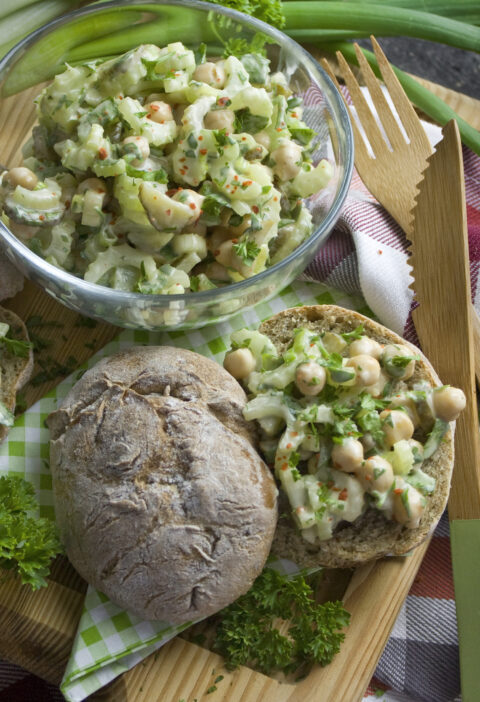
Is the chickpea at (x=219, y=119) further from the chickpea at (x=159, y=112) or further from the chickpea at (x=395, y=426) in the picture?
the chickpea at (x=395, y=426)

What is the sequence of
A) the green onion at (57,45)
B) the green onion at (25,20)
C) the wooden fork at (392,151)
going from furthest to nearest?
the green onion at (25,20) → the wooden fork at (392,151) → the green onion at (57,45)

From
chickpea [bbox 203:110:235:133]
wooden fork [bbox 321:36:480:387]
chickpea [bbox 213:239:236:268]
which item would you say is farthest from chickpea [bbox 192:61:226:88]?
wooden fork [bbox 321:36:480:387]

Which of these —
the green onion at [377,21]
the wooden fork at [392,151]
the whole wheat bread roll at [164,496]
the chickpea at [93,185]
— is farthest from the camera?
the green onion at [377,21]

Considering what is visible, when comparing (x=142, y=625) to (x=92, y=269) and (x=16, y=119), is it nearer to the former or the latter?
(x=92, y=269)

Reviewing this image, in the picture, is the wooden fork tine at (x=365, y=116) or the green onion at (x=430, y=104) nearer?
the wooden fork tine at (x=365, y=116)

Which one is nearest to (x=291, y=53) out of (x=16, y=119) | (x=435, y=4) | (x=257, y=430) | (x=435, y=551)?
(x=435, y=4)

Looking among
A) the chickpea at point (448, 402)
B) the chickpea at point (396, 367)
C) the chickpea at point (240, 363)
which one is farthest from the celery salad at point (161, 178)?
the chickpea at point (448, 402)

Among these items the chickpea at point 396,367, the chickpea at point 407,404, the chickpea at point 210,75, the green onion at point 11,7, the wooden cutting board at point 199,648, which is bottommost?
the wooden cutting board at point 199,648
